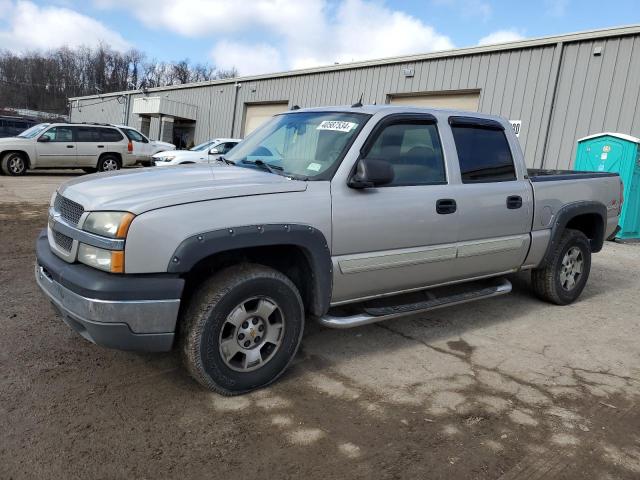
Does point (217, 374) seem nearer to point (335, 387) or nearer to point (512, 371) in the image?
point (335, 387)

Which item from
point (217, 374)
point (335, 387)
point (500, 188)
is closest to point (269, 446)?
point (217, 374)

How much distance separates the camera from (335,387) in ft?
11.3

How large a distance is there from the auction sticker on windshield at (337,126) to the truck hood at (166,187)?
64 cm

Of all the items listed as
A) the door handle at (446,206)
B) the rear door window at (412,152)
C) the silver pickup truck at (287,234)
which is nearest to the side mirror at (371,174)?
the silver pickup truck at (287,234)

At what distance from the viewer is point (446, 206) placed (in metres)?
4.02

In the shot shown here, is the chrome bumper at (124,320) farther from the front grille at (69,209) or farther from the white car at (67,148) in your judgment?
the white car at (67,148)

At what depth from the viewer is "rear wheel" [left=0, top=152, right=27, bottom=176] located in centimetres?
1535

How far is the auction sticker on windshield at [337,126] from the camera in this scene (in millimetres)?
3794

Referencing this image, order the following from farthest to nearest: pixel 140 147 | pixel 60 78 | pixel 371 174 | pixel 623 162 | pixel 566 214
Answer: pixel 60 78 < pixel 140 147 < pixel 623 162 < pixel 566 214 < pixel 371 174

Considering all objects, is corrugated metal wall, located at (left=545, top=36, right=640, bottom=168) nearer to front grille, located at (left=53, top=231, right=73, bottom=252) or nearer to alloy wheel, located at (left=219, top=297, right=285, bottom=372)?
alloy wheel, located at (left=219, top=297, right=285, bottom=372)

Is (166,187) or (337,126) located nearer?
(166,187)

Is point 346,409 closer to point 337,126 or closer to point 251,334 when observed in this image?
point 251,334

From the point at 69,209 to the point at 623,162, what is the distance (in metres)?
10.1

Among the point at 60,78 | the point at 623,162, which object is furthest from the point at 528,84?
the point at 60,78
